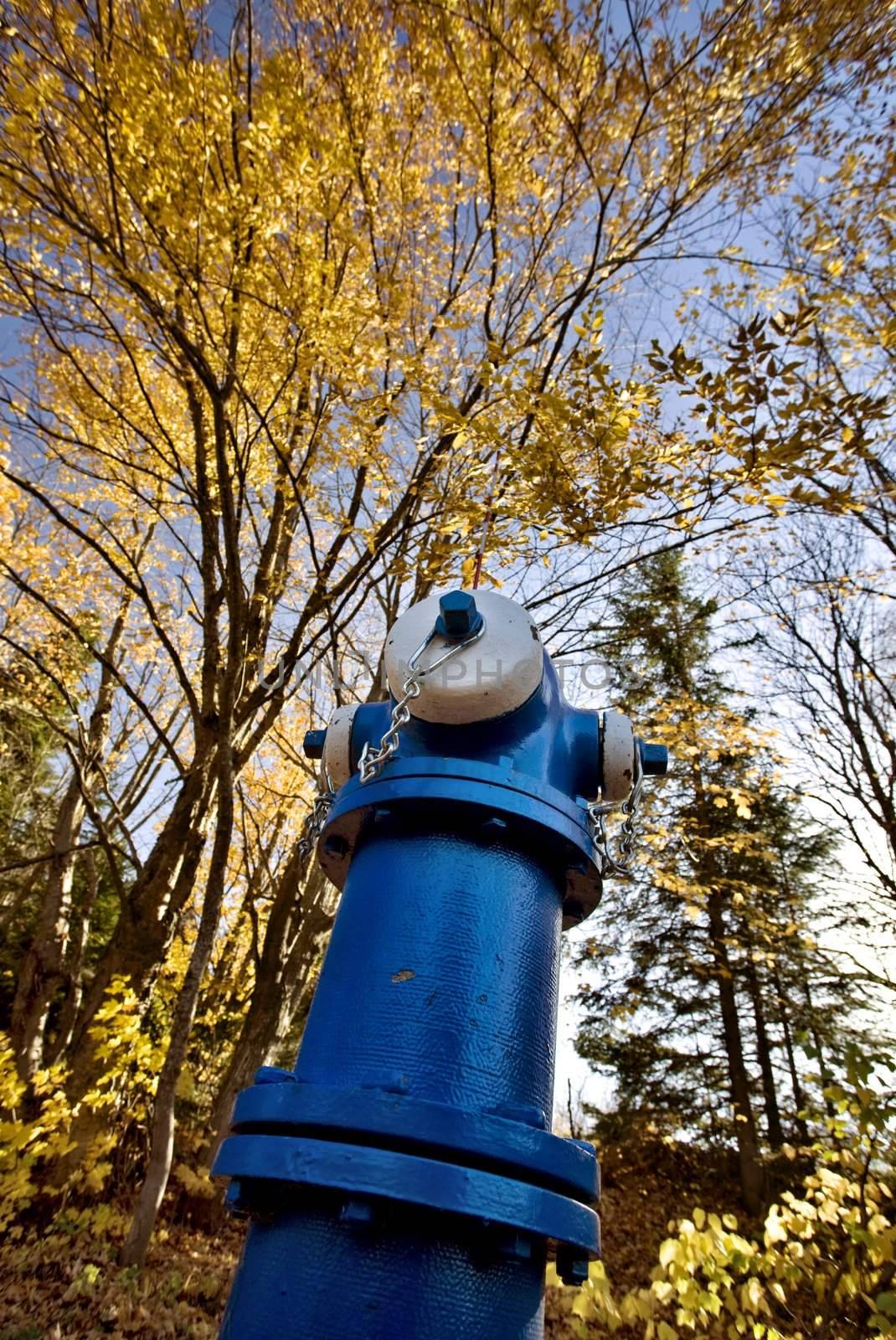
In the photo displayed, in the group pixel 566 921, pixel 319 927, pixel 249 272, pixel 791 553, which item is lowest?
pixel 566 921

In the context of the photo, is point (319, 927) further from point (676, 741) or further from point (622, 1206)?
point (622, 1206)

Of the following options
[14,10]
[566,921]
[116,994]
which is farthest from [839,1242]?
[14,10]

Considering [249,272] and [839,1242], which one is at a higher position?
[249,272]

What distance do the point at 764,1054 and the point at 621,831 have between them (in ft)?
50.3

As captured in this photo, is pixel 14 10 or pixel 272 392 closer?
pixel 14 10

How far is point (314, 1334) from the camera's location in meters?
0.92

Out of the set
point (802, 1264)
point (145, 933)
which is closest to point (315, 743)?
point (802, 1264)

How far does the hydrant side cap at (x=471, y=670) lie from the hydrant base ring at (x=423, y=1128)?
2.17ft

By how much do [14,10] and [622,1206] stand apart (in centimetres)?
1661

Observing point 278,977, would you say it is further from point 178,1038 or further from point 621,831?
point 621,831

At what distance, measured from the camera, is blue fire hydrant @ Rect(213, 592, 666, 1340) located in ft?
3.10

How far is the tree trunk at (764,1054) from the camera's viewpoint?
1313 centimetres

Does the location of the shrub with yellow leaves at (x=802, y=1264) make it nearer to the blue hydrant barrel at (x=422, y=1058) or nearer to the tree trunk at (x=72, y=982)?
the blue hydrant barrel at (x=422, y=1058)

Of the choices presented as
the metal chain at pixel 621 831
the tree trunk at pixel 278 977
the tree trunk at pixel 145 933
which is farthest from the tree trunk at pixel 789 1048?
the metal chain at pixel 621 831
